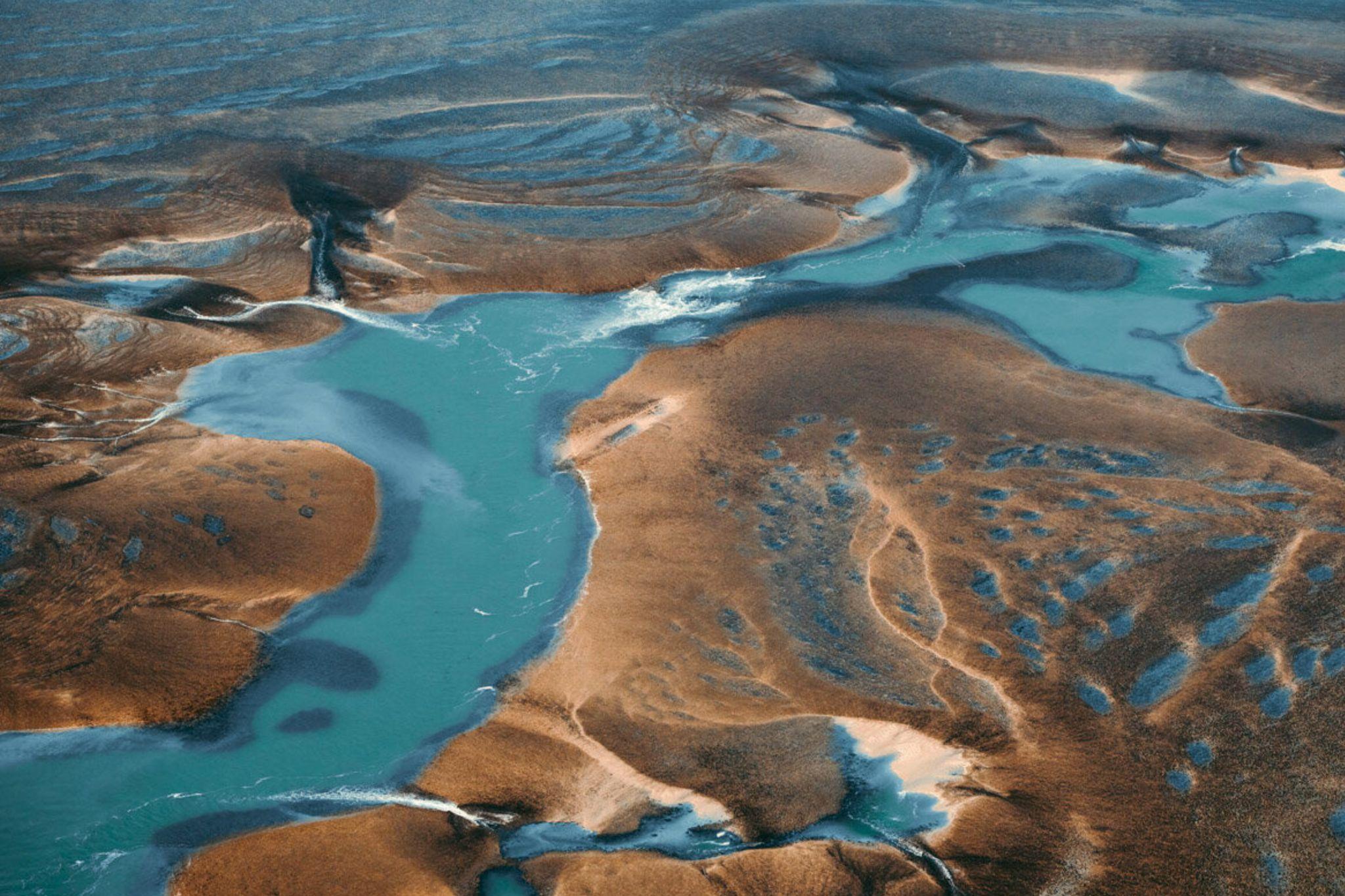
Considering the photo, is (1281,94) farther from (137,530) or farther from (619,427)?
(137,530)

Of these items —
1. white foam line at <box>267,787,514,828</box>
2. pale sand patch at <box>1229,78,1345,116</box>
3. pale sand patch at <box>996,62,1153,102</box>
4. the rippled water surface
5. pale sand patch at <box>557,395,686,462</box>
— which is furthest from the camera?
pale sand patch at <box>996,62,1153,102</box>

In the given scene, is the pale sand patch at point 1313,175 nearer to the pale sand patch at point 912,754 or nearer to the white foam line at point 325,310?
the white foam line at point 325,310

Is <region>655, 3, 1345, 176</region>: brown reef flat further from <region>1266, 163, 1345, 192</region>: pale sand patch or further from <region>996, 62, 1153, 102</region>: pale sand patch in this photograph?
<region>1266, 163, 1345, 192</region>: pale sand patch

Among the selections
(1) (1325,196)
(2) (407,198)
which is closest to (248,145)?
(2) (407,198)

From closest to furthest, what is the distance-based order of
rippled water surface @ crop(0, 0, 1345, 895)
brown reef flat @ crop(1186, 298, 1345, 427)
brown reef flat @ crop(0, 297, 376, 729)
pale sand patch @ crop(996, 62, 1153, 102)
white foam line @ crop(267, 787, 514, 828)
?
1. white foam line @ crop(267, 787, 514, 828)
2. rippled water surface @ crop(0, 0, 1345, 895)
3. brown reef flat @ crop(0, 297, 376, 729)
4. brown reef flat @ crop(1186, 298, 1345, 427)
5. pale sand patch @ crop(996, 62, 1153, 102)

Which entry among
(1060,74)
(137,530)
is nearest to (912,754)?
(137,530)

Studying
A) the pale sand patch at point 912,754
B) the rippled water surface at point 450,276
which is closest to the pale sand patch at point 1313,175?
the rippled water surface at point 450,276

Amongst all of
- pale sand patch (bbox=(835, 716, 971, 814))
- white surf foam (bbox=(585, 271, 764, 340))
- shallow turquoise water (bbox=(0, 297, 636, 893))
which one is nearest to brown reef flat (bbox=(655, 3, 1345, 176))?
white surf foam (bbox=(585, 271, 764, 340))
